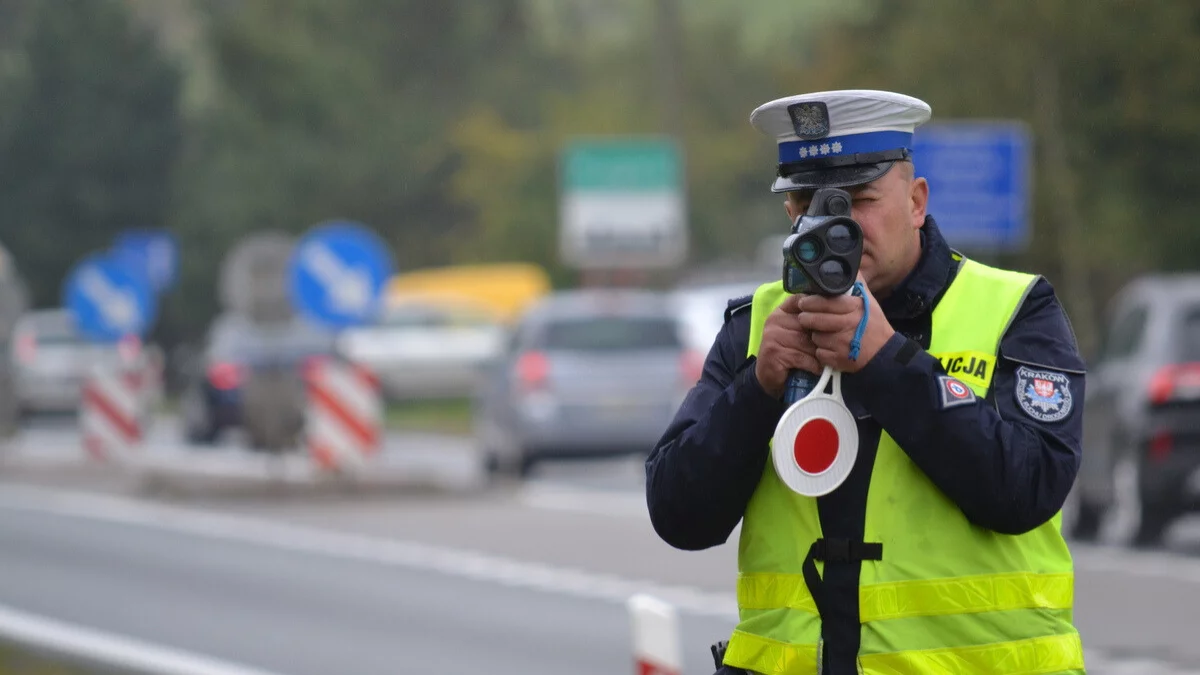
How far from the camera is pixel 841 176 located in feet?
12.4

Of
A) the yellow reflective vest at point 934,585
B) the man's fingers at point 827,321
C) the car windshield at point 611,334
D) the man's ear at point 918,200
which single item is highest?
the man's ear at point 918,200

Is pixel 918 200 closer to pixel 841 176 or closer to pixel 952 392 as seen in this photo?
pixel 841 176

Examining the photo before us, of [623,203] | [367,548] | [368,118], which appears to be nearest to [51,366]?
[623,203]

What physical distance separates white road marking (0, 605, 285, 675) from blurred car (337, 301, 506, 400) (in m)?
29.4

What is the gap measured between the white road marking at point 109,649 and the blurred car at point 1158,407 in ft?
18.8

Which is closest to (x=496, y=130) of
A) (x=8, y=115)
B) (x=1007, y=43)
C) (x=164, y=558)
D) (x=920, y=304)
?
(x=8, y=115)

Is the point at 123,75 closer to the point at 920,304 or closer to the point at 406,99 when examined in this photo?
the point at 406,99

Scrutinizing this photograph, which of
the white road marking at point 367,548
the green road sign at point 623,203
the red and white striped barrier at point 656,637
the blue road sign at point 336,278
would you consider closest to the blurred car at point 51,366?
the green road sign at point 623,203

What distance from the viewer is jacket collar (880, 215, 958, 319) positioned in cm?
389

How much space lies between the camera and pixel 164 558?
16.1 meters

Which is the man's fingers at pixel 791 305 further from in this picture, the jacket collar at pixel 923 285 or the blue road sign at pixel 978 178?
the blue road sign at pixel 978 178

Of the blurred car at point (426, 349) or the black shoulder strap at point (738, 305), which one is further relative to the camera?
the blurred car at point (426, 349)

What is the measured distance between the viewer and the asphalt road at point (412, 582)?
11.4 m

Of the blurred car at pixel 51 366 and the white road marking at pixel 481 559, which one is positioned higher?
the white road marking at pixel 481 559
